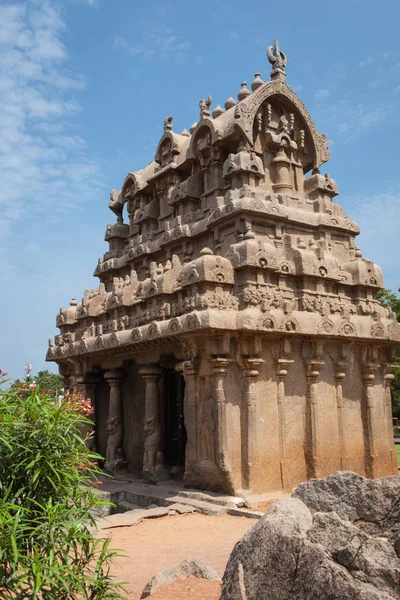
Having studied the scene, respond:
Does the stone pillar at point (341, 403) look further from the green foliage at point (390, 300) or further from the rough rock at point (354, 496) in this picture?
the green foliage at point (390, 300)

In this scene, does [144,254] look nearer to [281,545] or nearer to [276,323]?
[276,323]

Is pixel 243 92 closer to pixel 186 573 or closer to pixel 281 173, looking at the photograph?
pixel 281 173

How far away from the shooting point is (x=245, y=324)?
1062 centimetres

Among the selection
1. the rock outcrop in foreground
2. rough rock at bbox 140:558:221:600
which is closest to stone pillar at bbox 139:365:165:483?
rough rock at bbox 140:558:221:600

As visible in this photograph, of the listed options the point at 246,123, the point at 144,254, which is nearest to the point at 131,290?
the point at 144,254

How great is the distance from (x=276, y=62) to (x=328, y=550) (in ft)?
41.8

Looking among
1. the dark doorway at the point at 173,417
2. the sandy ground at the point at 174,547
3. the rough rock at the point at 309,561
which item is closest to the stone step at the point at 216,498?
the sandy ground at the point at 174,547

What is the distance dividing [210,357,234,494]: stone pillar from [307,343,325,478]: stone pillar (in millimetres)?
2159

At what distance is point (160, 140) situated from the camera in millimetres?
16422

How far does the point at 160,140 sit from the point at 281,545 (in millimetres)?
13827

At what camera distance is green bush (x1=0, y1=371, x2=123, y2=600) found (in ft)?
14.5

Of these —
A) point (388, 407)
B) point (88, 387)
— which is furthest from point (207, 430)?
point (88, 387)

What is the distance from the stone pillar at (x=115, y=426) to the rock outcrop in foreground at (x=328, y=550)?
9964 mm

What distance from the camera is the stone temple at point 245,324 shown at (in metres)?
10.9
